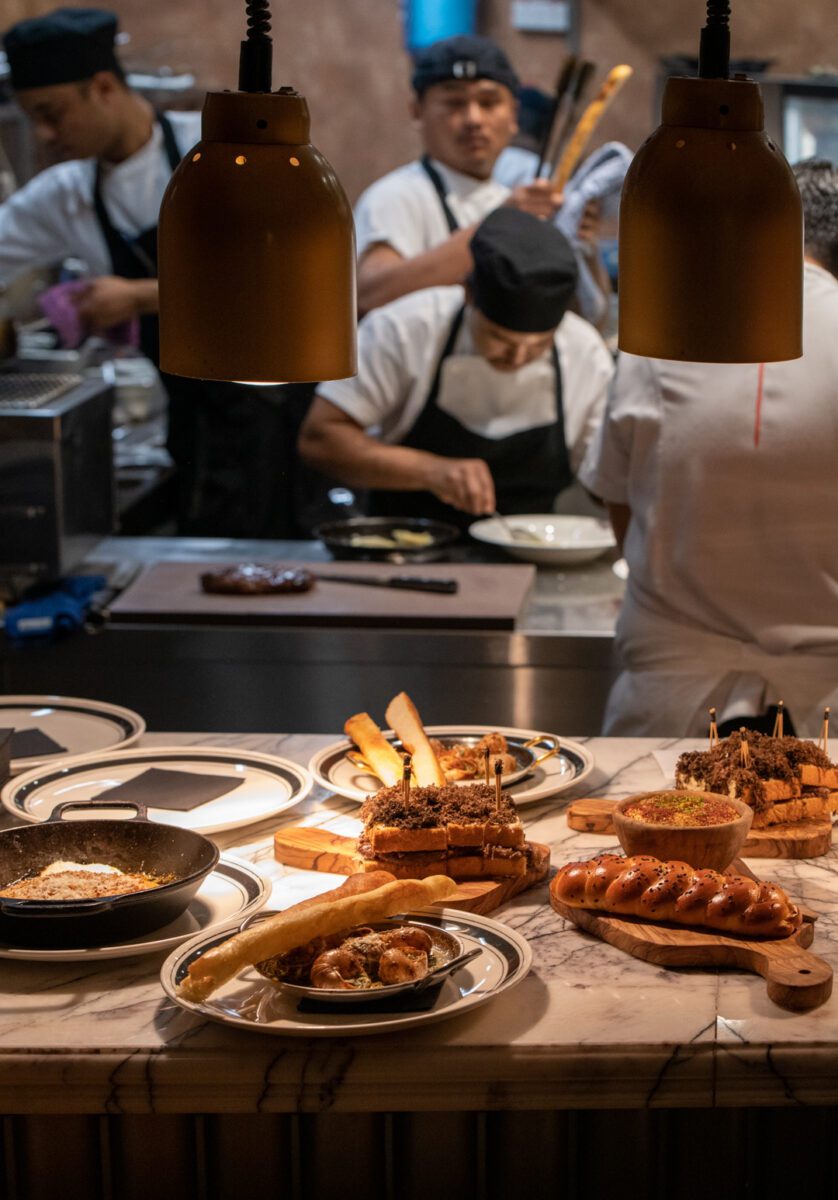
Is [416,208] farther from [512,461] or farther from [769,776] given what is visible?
[769,776]

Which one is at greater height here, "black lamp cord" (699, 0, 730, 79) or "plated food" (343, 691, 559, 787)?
"black lamp cord" (699, 0, 730, 79)

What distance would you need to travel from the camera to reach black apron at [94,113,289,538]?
5.31 metres

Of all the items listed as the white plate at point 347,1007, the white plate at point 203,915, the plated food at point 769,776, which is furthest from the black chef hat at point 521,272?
the white plate at point 347,1007

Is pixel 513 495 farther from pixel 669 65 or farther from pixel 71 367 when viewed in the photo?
pixel 669 65

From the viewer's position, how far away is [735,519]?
8.95 feet

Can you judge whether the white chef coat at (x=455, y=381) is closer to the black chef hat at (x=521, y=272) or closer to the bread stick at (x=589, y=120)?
the black chef hat at (x=521, y=272)

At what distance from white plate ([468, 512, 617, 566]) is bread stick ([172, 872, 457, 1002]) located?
213 cm

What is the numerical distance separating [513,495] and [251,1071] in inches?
112

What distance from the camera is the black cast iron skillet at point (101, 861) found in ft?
5.15

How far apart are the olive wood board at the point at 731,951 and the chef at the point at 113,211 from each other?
374 cm

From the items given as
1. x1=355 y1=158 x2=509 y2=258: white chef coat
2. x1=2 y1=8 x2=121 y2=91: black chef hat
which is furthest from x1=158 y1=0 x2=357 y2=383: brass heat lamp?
x1=2 y1=8 x2=121 y2=91: black chef hat

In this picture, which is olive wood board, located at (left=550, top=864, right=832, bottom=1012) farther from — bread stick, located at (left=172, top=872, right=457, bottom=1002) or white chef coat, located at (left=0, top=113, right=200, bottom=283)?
white chef coat, located at (left=0, top=113, right=200, bottom=283)

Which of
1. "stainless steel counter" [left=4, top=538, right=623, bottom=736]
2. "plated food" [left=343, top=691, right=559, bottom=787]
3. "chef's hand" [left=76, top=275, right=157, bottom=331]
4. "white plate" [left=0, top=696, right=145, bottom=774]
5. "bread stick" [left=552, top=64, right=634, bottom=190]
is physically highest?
"bread stick" [left=552, top=64, right=634, bottom=190]

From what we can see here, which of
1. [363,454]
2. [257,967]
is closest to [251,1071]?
[257,967]
